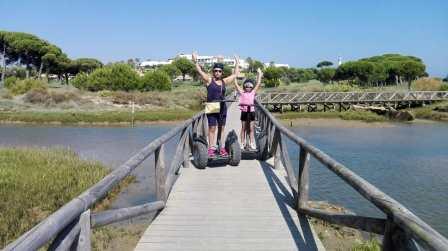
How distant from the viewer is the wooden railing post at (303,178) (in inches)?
202

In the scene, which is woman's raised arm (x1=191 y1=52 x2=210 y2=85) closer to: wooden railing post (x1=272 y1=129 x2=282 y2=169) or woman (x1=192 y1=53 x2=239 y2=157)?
woman (x1=192 y1=53 x2=239 y2=157)

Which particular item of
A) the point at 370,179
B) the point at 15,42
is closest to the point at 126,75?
the point at 15,42

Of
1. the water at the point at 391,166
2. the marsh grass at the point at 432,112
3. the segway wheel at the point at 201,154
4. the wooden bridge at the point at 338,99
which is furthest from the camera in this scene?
the wooden bridge at the point at 338,99

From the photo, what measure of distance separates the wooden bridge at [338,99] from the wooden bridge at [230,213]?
34305 millimetres

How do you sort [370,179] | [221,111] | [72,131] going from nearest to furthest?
[221,111] → [370,179] → [72,131]

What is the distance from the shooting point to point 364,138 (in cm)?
2736

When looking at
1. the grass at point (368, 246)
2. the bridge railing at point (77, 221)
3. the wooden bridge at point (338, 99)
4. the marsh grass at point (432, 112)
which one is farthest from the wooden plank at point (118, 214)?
the marsh grass at point (432, 112)

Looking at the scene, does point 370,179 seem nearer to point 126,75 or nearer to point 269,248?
point 269,248

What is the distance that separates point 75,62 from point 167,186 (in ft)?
239

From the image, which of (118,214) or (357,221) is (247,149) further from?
(357,221)

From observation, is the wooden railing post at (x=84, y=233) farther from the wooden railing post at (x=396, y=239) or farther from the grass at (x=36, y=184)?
the grass at (x=36, y=184)

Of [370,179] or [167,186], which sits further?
[370,179]

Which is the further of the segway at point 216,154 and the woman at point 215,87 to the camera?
the segway at point 216,154

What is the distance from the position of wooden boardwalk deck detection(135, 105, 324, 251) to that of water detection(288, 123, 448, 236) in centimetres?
473
